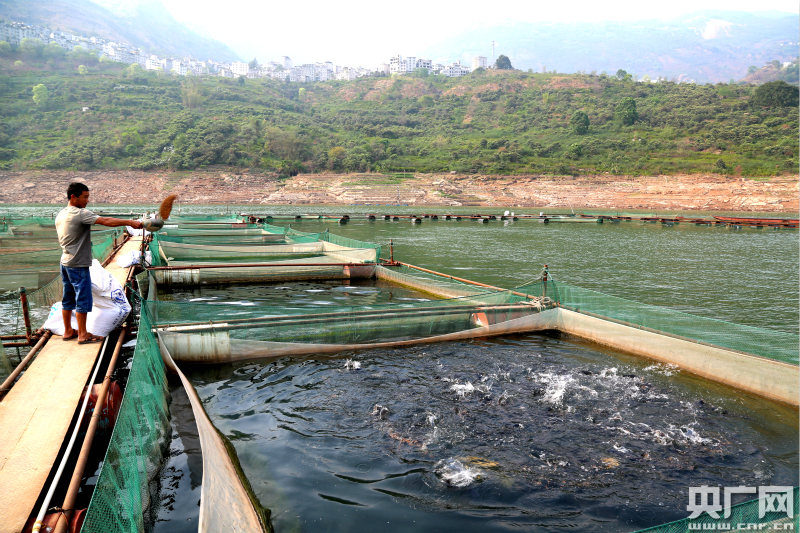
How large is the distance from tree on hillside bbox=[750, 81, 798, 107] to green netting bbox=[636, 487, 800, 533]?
441ft

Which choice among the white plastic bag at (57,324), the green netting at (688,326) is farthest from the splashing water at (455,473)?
the green netting at (688,326)

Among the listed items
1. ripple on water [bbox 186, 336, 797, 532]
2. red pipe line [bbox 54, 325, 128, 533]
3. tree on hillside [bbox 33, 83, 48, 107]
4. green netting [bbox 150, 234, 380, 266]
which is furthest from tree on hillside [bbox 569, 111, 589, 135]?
tree on hillside [bbox 33, 83, 48, 107]

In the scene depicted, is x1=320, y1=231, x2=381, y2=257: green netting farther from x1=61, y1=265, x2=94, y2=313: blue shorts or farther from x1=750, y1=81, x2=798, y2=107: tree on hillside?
x1=750, y1=81, x2=798, y2=107: tree on hillside

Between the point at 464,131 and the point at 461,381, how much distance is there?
131 m

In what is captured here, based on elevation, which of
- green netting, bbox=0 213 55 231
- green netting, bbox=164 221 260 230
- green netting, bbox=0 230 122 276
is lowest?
green netting, bbox=0 230 122 276

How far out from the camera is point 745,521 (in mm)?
3436

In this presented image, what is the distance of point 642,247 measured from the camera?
3250cm

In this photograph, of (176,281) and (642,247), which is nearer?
(176,281)

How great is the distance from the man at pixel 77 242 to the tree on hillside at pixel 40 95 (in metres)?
140

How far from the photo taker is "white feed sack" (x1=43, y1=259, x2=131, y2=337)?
23.2 ft

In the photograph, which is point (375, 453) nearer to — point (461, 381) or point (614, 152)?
point (461, 381)

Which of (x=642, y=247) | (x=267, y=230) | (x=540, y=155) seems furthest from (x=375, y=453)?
(x=540, y=155)

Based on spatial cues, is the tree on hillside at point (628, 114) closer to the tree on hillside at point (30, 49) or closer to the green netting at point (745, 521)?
the green netting at point (745, 521)

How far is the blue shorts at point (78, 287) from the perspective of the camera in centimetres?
624
